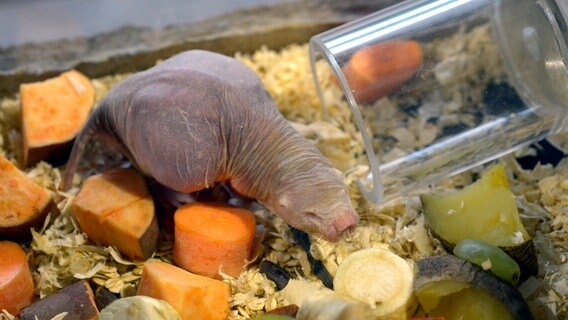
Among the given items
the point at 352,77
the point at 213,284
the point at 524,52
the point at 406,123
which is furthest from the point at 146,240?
the point at 524,52

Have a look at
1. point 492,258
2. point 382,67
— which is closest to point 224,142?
point 382,67

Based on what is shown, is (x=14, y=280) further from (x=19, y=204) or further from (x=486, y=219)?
(x=486, y=219)

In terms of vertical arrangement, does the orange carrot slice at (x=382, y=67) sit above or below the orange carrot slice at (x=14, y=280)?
above

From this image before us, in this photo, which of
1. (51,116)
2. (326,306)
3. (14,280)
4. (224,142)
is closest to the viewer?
(326,306)

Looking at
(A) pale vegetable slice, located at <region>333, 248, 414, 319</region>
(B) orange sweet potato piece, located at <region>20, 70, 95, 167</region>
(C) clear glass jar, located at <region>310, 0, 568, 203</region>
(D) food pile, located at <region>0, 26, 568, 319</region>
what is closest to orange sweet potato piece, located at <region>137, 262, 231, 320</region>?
(D) food pile, located at <region>0, 26, 568, 319</region>

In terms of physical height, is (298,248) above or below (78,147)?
below

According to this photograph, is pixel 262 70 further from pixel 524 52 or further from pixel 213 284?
pixel 213 284

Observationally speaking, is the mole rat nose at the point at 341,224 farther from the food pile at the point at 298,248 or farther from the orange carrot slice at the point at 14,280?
the orange carrot slice at the point at 14,280

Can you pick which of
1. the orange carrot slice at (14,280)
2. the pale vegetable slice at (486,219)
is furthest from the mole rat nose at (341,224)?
the orange carrot slice at (14,280)
